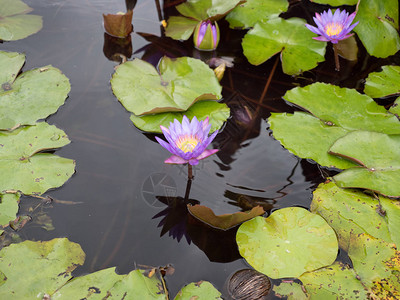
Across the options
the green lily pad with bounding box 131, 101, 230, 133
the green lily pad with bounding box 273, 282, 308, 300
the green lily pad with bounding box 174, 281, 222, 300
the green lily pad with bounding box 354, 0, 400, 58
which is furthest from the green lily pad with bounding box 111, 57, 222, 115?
the green lily pad with bounding box 354, 0, 400, 58

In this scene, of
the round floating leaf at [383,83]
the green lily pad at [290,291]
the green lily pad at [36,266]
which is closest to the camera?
the green lily pad at [36,266]

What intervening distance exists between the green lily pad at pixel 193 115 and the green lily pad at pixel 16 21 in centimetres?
128

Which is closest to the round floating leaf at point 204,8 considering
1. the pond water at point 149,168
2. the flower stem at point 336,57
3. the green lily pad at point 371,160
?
the pond water at point 149,168

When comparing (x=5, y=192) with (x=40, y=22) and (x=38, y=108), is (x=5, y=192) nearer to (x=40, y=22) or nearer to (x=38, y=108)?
(x=38, y=108)

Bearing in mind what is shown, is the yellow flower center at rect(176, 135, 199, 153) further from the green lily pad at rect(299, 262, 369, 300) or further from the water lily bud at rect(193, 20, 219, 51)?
the water lily bud at rect(193, 20, 219, 51)

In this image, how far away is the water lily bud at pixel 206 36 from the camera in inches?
113

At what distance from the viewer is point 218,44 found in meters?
3.10

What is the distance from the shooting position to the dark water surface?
1.87m

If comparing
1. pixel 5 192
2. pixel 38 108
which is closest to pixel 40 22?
pixel 38 108

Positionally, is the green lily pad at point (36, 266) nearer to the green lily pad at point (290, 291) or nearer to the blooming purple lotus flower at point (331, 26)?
the green lily pad at point (290, 291)

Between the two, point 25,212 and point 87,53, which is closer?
point 25,212

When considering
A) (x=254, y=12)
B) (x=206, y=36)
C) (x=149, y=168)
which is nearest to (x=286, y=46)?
(x=254, y=12)

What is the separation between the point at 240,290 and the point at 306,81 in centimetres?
172

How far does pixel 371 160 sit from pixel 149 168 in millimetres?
1299
